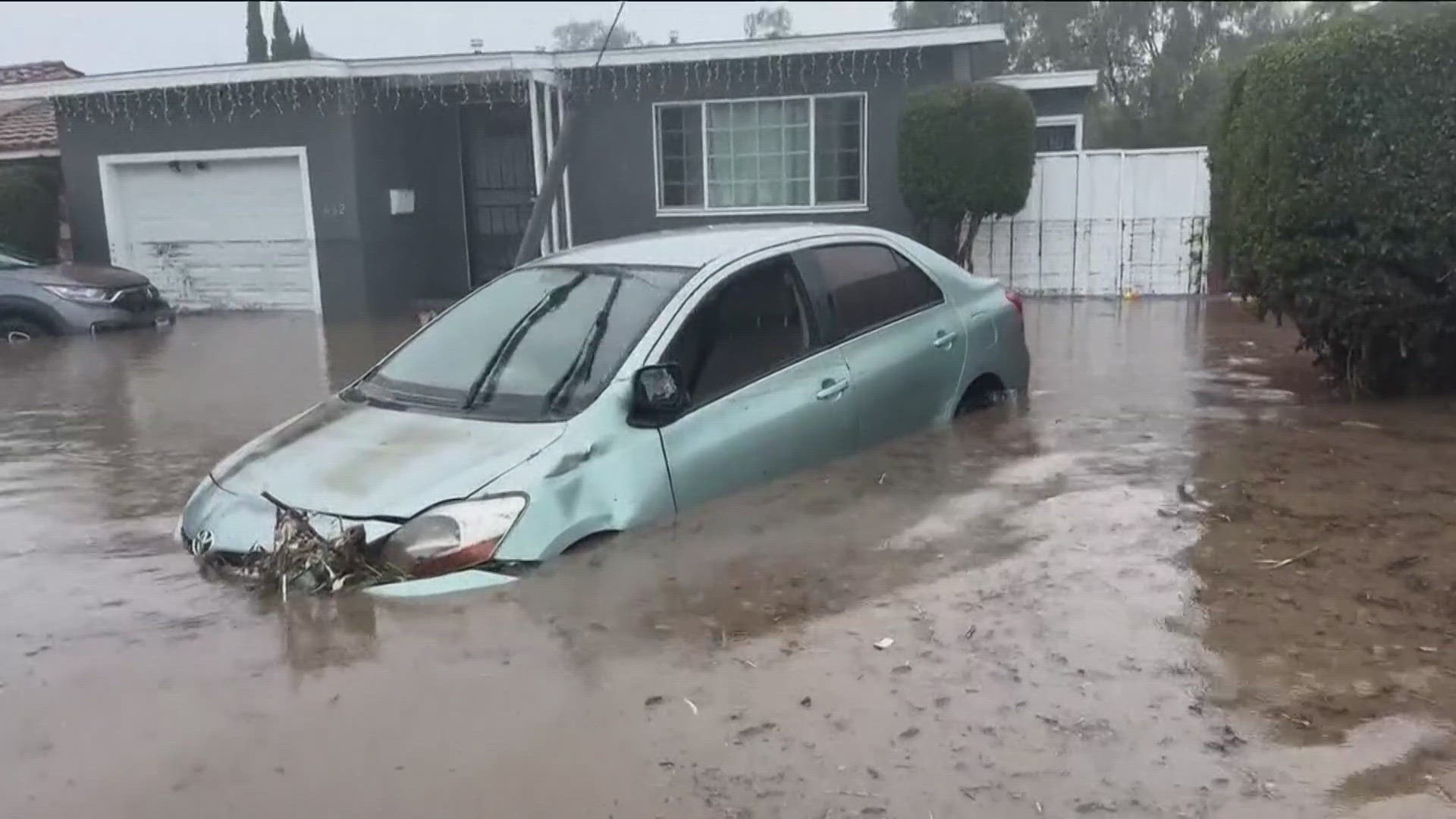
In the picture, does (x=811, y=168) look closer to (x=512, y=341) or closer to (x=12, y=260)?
(x=12, y=260)

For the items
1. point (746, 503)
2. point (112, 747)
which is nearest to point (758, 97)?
point (746, 503)

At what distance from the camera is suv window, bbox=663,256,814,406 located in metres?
5.31

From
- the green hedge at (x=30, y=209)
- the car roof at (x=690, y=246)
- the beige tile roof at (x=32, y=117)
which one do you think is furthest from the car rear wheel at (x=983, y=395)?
the beige tile roof at (x=32, y=117)

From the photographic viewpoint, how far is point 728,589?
4.57 metres

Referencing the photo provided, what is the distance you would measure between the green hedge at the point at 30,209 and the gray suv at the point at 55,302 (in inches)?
109

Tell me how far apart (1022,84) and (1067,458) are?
12578 millimetres

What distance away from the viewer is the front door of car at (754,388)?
518 centimetres

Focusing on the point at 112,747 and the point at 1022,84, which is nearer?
the point at 112,747

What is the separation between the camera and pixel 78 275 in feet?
45.5

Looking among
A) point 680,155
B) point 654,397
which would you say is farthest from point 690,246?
point 680,155

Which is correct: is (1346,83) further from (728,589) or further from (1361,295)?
(728,589)

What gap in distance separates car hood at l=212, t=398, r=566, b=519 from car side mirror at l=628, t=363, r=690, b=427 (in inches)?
12.8

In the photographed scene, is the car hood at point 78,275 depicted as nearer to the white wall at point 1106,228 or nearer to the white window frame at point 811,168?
the white window frame at point 811,168

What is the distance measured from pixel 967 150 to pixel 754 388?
981 centimetres
